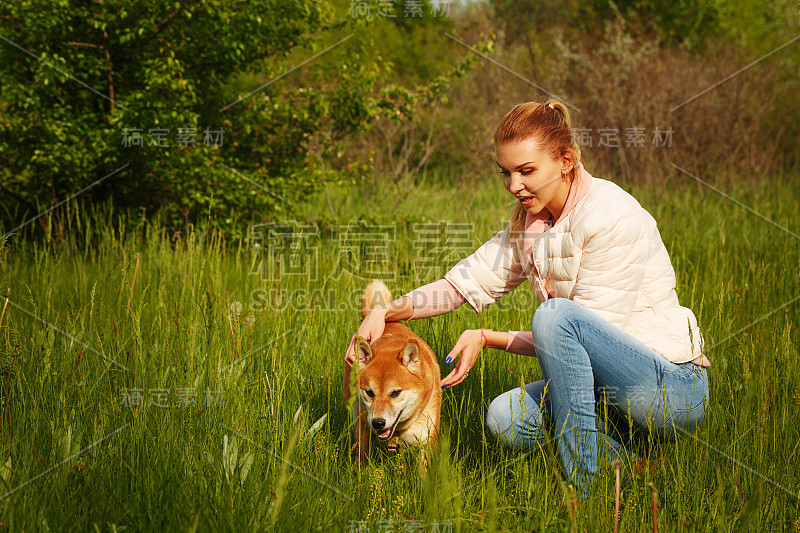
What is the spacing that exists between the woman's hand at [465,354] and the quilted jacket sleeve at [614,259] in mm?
462

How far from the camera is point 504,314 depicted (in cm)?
395

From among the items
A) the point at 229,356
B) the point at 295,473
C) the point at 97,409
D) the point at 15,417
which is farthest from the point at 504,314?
the point at 15,417

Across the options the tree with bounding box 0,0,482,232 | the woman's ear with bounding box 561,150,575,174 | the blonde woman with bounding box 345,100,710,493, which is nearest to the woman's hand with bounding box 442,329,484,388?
the blonde woman with bounding box 345,100,710,493

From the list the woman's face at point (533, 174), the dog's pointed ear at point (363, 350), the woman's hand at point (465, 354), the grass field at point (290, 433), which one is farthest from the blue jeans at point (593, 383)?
the dog's pointed ear at point (363, 350)

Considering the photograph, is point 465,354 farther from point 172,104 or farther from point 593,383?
point 172,104

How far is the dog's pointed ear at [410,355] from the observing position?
2.65 metres

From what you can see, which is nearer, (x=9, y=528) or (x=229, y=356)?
(x=9, y=528)

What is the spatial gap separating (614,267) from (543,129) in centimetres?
62

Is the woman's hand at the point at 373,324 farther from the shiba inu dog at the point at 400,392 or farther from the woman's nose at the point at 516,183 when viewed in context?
the woman's nose at the point at 516,183

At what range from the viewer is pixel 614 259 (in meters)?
2.32

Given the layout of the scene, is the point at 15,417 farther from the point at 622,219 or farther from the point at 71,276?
the point at 622,219

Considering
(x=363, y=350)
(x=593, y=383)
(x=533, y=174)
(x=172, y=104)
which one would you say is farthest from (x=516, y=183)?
(x=172, y=104)

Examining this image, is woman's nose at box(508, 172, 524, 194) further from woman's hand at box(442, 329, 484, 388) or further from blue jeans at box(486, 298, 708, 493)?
woman's hand at box(442, 329, 484, 388)

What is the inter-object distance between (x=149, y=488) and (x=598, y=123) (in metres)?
9.95
